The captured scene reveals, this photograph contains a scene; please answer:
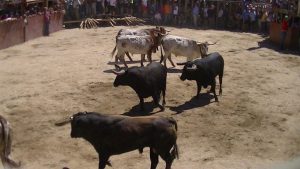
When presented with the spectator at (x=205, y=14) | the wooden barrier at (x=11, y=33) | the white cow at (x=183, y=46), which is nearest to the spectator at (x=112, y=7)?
the spectator at (x=205, y=14)

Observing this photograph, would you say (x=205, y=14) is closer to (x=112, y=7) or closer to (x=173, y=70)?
(x=112, y=7)

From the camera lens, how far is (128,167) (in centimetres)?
935

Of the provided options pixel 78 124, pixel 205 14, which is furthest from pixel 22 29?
pixel 78 124

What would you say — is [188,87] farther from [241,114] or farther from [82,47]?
[82,47]

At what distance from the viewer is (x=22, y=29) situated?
21188 millimetres

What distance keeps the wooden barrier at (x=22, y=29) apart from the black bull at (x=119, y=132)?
41.8 ft

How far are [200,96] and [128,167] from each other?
16.3 feet

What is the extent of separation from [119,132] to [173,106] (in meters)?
4.83

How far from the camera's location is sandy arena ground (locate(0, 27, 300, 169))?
32.5 feet

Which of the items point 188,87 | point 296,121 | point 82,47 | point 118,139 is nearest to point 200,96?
point 188,87

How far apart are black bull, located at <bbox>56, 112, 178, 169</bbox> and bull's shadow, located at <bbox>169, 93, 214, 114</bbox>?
13.6 ft

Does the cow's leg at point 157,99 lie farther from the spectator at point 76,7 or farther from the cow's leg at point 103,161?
the spectator at point 76,7

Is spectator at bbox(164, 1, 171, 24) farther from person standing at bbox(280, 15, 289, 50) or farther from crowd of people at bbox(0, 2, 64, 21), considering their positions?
person standing at bbox(280, 15, 289, 50)

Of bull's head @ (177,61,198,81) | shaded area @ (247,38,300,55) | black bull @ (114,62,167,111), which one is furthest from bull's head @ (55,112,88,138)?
shaded area @ (247,38,300,55)
